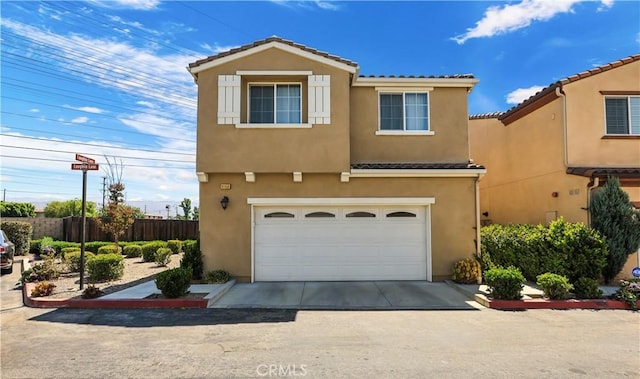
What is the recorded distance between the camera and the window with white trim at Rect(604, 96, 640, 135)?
12273 millimetres

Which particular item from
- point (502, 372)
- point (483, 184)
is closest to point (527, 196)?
point (483, 184)

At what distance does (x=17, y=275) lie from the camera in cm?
1385

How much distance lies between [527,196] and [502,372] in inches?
428

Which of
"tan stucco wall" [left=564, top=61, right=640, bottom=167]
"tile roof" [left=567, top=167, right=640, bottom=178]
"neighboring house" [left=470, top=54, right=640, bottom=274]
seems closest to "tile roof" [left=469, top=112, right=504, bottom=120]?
"neighboring house" [left=470, top=54, right=640, bottom=274]

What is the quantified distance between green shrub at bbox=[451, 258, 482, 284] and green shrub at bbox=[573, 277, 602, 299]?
94.6 inches

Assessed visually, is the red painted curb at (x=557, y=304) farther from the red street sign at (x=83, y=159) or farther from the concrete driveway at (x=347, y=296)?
the red street sign at (x=83, y=159)

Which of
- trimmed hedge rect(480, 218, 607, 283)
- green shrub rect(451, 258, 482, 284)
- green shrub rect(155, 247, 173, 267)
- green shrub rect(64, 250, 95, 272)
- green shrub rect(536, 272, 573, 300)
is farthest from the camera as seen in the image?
green shrub rect(155, 247, 173, 267)

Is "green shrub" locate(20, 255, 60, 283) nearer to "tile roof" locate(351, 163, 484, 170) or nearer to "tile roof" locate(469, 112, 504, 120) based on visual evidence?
"tile roof" locate(351, 163, 484, 170)

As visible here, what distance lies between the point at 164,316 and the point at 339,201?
5560 mm

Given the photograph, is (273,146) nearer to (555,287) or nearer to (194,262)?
(194,262)

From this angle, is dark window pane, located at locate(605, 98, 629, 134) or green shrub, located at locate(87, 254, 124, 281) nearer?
green shrub, located at locate(87, 254, 124, 281)

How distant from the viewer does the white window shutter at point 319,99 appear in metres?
10.9

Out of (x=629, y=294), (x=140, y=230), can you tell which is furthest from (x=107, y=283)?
(x=629, y=294)

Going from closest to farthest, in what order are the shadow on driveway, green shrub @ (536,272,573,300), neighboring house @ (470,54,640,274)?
the shadow on driveway, green shrub @ (536,272,573,300), neighboring house @ (470,54,640,274)
